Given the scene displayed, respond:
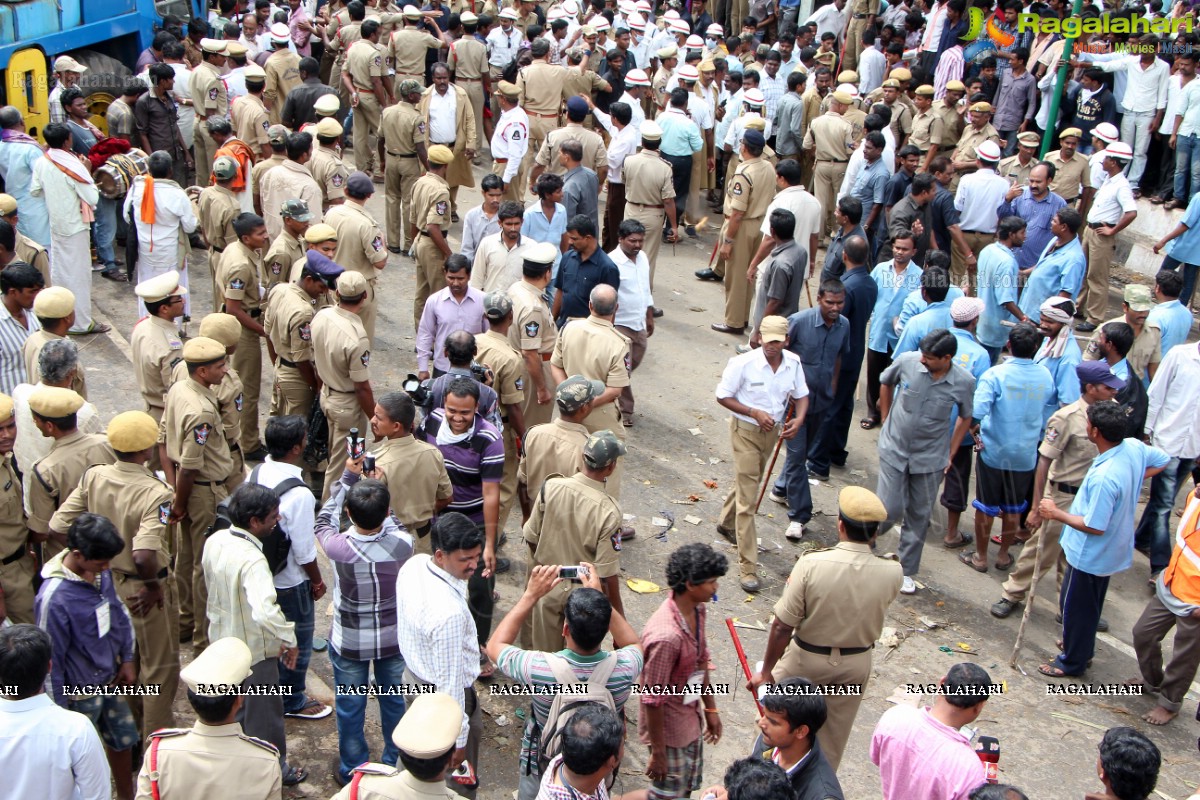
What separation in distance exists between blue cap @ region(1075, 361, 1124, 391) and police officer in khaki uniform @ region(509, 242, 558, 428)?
11.2 feet

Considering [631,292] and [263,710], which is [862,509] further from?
[631,292]

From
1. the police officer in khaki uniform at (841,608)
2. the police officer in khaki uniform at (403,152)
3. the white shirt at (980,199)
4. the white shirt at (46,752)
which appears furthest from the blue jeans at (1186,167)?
the white shirt at (46,752)

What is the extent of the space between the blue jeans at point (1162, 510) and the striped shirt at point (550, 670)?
17.2 ft

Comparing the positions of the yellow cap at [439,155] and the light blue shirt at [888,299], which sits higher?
the yellow cap at [439,155]

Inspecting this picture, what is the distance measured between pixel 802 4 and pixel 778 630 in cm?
1553

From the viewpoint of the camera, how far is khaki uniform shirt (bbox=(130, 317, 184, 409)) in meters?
6.83

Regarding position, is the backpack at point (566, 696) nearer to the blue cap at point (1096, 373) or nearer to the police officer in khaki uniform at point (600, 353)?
the police officer in khaki uniform at point (600, 353)

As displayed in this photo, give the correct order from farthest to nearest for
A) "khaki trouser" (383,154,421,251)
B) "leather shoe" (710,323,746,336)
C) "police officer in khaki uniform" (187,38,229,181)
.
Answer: "police officer in khaki uniform" (187,38,229,181) → "khaki trouser" (383,154,421,251) → "leather shoe" (710,323,746,336)

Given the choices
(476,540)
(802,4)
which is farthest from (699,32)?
(476,540)

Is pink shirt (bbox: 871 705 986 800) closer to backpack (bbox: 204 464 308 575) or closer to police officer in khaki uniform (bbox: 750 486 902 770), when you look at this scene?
police officer in khaki uniform (bbox: 750 486 902 770)

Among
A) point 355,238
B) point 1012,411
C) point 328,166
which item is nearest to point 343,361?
point 355,238

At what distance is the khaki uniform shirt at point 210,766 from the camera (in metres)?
3.93

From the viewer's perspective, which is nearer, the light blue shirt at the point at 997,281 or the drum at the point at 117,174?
the light blue shirt at the point at 997,281

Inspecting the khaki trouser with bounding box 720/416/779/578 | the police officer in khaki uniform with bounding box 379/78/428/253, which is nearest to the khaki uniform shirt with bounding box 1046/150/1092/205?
the khaki trouser with bounding box 720/416/779/578
